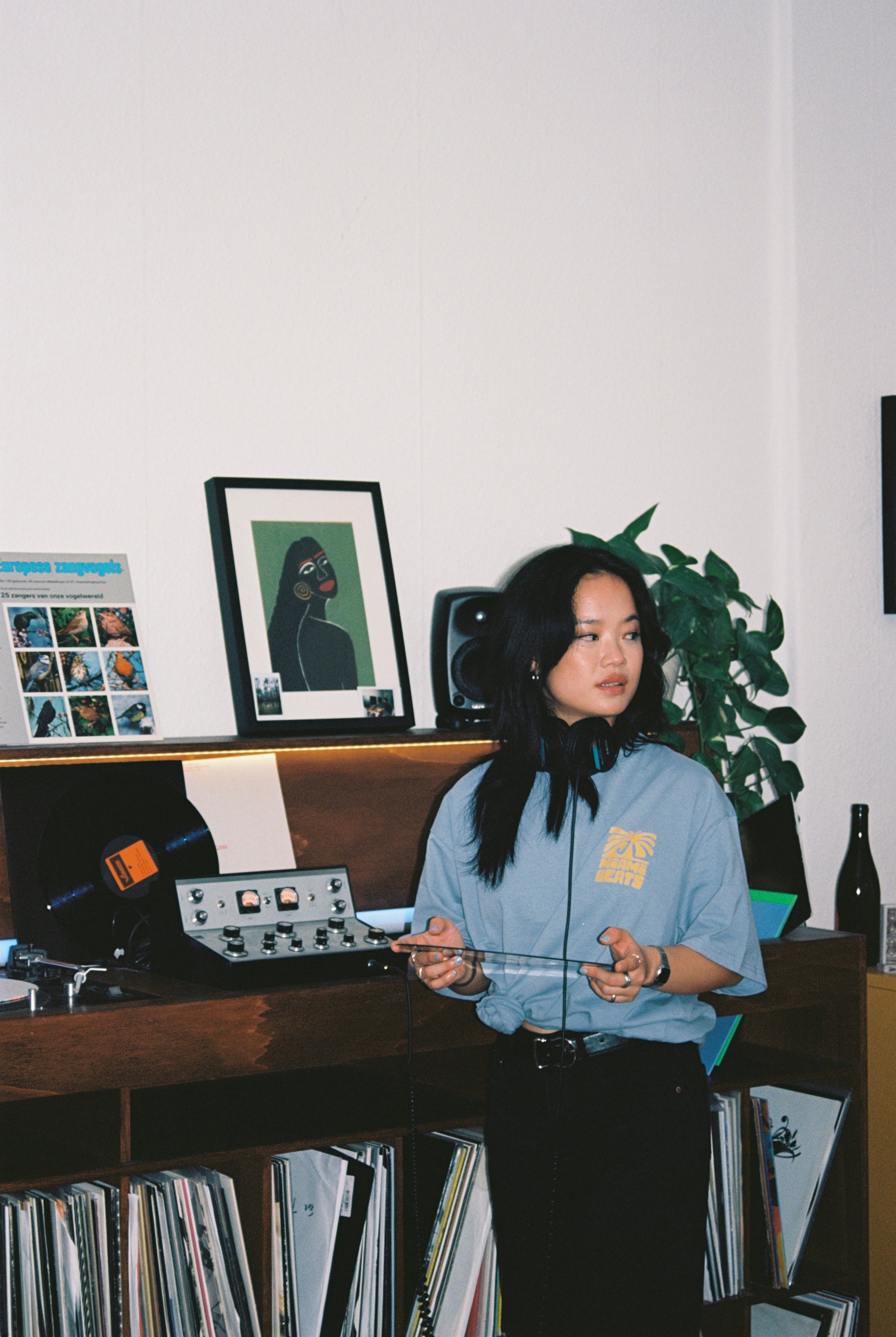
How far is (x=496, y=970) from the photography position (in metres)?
1.59

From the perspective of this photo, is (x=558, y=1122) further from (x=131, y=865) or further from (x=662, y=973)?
(x=131, y=865)

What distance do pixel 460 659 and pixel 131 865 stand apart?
2.26ft

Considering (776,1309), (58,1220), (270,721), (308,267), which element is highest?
(308,267)

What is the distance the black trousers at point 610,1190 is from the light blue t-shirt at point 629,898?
0.18 feet

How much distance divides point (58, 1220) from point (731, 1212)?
121 centimetres

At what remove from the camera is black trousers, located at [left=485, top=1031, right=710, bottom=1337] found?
1.55m

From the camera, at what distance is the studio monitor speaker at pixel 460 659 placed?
2371 mm

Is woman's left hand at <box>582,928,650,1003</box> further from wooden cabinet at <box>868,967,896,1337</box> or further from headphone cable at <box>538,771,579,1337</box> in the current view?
wooden cabinet at <box>868,967,896,1337</box>

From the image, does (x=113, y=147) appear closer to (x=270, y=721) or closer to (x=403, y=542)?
(x=403, y=542)

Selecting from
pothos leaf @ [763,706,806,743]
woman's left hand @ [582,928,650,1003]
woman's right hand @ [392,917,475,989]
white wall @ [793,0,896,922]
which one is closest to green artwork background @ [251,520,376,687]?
woman's right hand @ [392,917,475,989]

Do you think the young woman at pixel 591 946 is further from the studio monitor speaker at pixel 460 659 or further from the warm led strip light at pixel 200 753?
the studio monitor speaker at pixel 460 659

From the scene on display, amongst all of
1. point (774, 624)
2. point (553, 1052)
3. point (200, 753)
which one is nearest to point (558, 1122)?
point (553, 1052)

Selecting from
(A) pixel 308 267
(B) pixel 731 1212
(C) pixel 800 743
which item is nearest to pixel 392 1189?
(B) pixel 731 1212

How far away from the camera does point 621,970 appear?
1.44 metres
